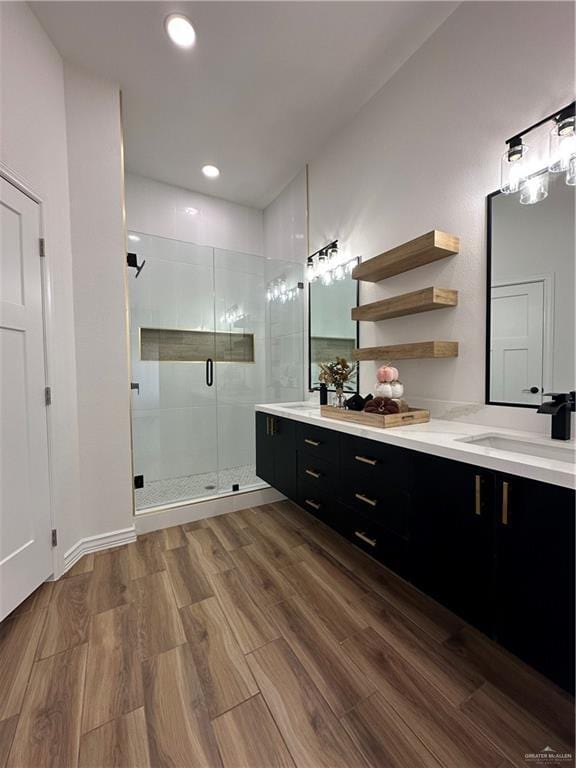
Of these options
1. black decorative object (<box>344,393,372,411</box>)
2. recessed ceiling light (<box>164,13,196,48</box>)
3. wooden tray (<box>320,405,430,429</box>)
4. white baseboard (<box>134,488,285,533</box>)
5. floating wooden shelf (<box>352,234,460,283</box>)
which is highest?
recessed ceiling light (<box>164,13,196,48</box>)

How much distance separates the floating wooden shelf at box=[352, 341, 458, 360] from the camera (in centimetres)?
171

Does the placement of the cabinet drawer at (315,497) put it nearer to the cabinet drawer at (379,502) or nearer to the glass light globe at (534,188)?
the cabinet drawer at (379,502)

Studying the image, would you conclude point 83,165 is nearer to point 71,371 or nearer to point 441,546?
point 71,371

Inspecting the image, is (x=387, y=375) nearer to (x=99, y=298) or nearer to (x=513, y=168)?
(x=513, y=168)

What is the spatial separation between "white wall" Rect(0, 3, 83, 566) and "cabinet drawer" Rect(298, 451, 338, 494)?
1.43 metres

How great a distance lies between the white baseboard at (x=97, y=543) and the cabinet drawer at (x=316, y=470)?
1.24 metres

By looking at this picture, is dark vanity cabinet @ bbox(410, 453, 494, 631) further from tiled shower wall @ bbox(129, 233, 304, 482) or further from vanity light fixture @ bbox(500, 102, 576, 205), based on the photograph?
tiled shower wall @ bbox(129, 233, 304, 482)

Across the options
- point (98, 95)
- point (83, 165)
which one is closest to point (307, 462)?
point (83, 165)

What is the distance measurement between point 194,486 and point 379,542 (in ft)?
5.99

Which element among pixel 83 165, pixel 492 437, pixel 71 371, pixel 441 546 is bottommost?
pixel 441 546

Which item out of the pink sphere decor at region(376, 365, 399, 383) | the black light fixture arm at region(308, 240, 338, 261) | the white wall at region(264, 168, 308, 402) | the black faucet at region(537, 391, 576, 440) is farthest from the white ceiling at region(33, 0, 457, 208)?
the black faucet at region(537, 391, 576, 440)

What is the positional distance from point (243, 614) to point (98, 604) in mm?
735

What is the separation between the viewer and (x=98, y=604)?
158 centimetres

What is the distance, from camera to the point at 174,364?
307 cm
